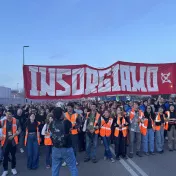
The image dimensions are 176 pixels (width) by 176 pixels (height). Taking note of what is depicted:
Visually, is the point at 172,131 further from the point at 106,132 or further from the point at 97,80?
the point at 97,80

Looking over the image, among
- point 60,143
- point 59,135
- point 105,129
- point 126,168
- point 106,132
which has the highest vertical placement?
point 59,135

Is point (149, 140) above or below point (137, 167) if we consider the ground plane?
above

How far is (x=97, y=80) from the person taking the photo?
8938 mm

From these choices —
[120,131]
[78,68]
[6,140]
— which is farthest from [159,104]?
[6,140]

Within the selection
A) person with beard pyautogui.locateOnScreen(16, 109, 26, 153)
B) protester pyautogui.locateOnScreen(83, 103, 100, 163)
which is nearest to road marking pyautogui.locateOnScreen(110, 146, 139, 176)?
protester pyautogui.locateOnScreen(83, 103, 100, 163)

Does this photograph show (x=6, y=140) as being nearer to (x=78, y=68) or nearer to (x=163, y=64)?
(x=78, y=68)

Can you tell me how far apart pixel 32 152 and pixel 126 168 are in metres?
2.85

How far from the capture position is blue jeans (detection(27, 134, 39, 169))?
7578 mm

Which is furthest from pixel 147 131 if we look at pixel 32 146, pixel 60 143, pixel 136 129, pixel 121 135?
pixel 60 143

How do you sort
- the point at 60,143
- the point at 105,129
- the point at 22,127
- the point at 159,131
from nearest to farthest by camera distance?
1. the point at 60,143
2. the point at 105,129
3. the point at 159,131
4. the point at 22,127

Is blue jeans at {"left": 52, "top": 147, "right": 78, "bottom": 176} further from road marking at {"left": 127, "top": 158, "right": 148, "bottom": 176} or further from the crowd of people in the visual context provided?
road marking at {"left": 127, "top": 158, "right": 148, "bottom": 176}

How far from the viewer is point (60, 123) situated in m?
5.15

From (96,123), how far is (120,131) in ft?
2.88

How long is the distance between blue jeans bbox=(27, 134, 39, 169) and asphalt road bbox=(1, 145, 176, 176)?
0.20m
